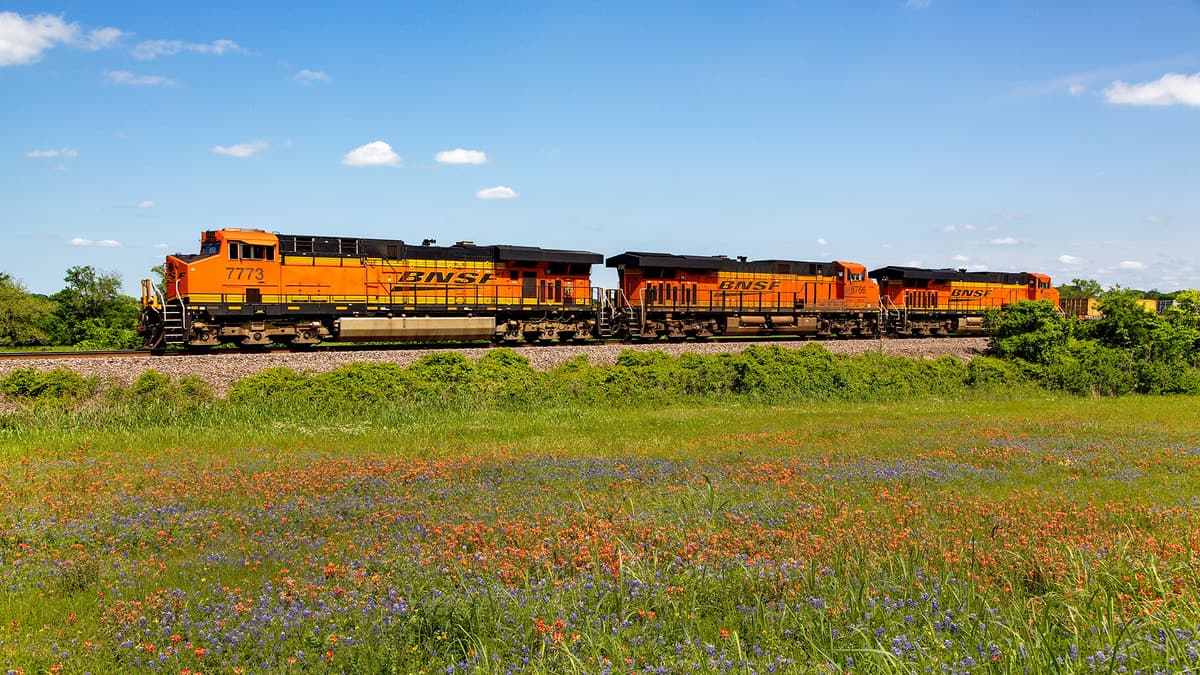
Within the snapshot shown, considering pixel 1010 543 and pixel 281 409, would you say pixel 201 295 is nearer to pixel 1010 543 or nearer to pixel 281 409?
pixel 281 409

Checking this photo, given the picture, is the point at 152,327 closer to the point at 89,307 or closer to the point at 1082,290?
the point at 89,307

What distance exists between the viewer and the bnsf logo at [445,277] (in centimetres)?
2416

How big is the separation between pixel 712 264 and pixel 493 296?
10.00m

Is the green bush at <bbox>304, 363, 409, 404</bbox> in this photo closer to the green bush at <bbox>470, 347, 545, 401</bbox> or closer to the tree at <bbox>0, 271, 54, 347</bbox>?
the green bush at <bbox>470, 347, 545, 401</bbox>

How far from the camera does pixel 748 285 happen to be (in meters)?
31.7

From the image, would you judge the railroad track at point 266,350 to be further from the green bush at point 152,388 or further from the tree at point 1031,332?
the tree at point 1031,332

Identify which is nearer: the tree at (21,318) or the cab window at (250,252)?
the cab window at (250,252)

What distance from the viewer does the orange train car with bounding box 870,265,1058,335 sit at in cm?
3606

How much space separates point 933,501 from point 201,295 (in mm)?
19952

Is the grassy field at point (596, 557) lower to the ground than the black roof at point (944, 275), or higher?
lower

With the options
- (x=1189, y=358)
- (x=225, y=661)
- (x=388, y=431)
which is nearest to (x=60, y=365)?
(x=388, y=431)

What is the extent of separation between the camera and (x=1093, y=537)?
6316mm

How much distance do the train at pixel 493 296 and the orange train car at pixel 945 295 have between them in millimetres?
103

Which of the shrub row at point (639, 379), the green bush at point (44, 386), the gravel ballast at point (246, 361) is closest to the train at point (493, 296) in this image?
the gravel ballast at point (246, 361)
